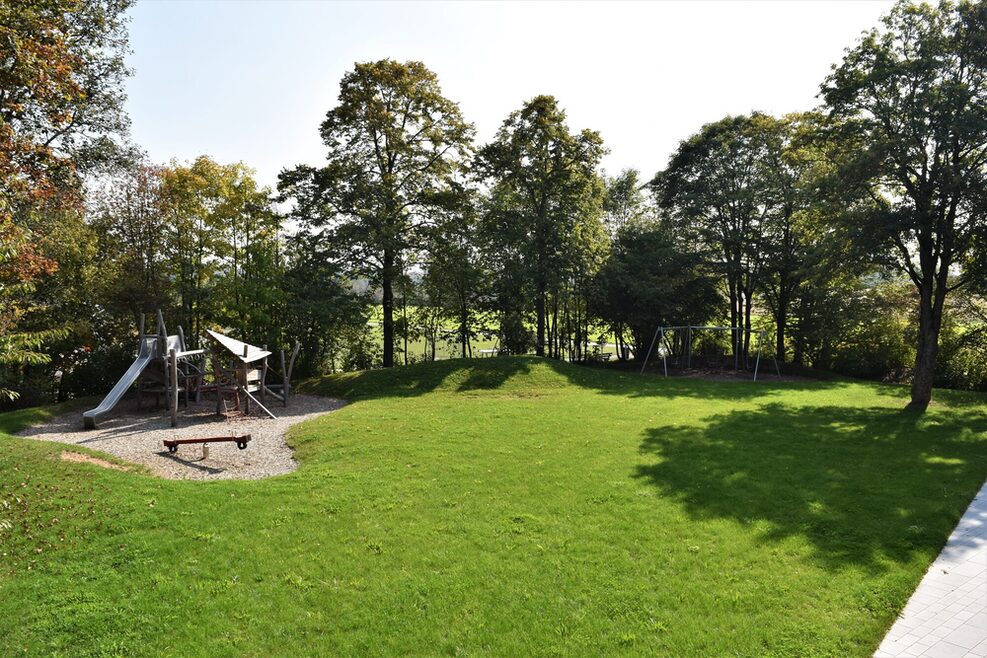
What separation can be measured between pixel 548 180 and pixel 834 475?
19.4 meters

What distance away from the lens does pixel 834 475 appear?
9.92 m

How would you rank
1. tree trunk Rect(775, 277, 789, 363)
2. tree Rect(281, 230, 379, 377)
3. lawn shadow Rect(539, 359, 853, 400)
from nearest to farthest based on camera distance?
lawn shadow Rect(539, 359, 853, 400), tree Rect(281, 230, 379, 377), tree trunk Rect(775, 277, 789, 363)

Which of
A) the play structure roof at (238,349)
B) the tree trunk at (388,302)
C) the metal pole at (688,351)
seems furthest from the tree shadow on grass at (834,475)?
the tree trunk at (388,302)

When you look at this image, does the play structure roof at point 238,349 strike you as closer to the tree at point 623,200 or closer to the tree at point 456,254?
the tree at point 456,254

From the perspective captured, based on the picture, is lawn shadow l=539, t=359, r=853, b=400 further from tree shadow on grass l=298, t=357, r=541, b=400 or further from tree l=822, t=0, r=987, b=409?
tree l=822, t=0, r=987, b=409

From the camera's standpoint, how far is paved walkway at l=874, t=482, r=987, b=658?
4996 millimetres

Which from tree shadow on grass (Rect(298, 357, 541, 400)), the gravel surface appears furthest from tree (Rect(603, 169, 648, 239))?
the gravel surface

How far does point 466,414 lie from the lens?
51.3ft

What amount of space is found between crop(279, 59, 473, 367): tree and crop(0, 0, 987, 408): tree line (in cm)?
10

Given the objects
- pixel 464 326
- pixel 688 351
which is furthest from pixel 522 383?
pixel 688 351

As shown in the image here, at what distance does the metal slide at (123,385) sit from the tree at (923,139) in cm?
2200

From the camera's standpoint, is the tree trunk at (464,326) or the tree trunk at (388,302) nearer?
the tree trunk at (388,302)

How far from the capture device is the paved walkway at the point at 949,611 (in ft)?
16.4

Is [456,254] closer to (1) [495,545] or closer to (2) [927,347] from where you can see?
(2) [927,347]
